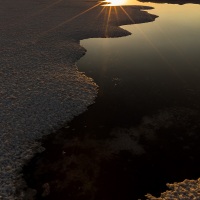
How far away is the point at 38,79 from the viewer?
22469mm

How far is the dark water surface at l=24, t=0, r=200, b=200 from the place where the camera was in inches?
534

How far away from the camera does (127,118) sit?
60.4 ft

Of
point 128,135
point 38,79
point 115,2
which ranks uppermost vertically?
point 115,2

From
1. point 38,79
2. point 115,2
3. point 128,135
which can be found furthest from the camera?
point 115,2

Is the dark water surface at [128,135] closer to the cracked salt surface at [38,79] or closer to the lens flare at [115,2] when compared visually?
the cracked salt surface at [38,79]

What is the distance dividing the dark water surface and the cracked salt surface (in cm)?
88

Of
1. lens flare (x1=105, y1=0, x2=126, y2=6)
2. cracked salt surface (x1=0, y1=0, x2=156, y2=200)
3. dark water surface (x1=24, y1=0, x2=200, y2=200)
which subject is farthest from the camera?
lens flare (x1=105, y1=0, x2=126, y2=6)

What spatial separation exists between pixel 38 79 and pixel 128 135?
9.36m

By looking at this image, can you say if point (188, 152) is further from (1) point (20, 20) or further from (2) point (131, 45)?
(1) point (20, 20)

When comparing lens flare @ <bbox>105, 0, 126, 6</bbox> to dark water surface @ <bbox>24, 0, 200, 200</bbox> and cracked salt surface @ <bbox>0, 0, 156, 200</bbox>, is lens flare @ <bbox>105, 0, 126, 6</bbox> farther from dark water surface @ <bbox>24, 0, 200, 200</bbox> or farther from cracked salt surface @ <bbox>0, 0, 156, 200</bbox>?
dark water surface @ <bbox>24, 0, 200, 200</bbox>

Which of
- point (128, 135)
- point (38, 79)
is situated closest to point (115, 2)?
point (38, 79)

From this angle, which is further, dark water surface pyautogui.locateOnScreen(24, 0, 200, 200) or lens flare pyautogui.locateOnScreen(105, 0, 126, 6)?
lens flare pyautogui.locateOnScreen(105, 0, 126, 6)

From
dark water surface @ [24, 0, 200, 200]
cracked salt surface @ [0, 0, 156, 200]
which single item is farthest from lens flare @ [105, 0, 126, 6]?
dark water surface @ [24, 0, 200, 200]

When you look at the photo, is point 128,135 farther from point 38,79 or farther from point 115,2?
point 115,2
